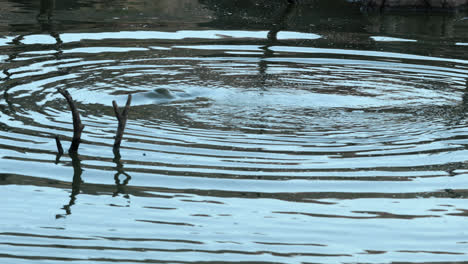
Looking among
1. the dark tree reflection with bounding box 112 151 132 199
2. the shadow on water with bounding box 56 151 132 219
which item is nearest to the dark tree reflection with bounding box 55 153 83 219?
the shadow on water with bounding box 56 151 132 219

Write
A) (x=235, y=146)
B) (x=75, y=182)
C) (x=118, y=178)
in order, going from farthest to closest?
1. (x=235, y=146)
2. (x=118, y=178)
3. (x=75, y=182)

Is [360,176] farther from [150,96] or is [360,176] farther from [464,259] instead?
[150,96]

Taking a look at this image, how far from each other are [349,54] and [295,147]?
6368mm

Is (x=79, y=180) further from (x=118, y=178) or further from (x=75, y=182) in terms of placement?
(x=118, y=178)

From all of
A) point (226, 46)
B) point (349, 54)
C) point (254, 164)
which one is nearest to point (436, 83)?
point (349, 54)

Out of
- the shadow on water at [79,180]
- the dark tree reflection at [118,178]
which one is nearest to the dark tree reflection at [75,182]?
the shadow on water at [79,180]

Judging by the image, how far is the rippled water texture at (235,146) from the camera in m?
7.11

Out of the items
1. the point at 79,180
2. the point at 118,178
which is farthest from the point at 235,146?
the point at 79,180

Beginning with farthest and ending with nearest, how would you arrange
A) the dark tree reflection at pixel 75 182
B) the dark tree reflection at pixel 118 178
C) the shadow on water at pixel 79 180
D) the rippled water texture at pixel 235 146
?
the dark tree reflection at pixel 118 178, the shadow on water at pixel 79 180, the dark tree reflection at pixel 75 182, the rippled water texture at pixel 235 146

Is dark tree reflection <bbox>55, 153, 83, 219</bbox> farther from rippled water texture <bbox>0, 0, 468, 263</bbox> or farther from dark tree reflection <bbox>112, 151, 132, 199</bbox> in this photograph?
dark tree reflection <bbox>112, 151, 132, 199</bbox>

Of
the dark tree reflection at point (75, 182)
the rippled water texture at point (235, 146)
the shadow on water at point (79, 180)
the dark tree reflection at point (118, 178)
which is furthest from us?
the dark tree reflection at point (118, 178)

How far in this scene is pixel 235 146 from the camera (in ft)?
31.9

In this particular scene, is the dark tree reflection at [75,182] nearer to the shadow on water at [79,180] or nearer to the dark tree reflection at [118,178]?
the shadow on water at [79,180]

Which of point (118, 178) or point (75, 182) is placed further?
point (118, 178)
